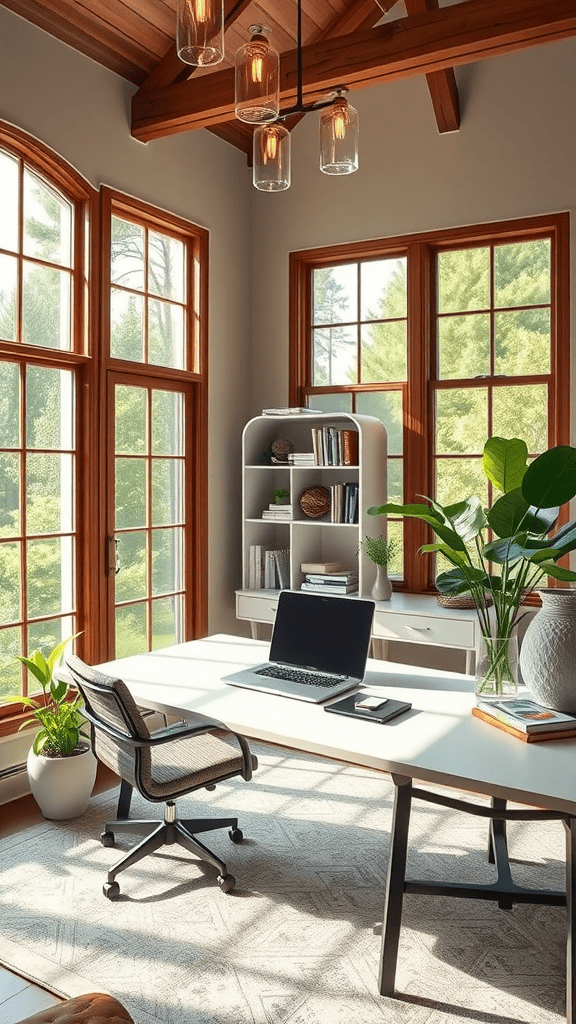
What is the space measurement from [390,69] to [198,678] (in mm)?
2870

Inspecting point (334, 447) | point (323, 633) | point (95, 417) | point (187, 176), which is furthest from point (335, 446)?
point (323, 633)

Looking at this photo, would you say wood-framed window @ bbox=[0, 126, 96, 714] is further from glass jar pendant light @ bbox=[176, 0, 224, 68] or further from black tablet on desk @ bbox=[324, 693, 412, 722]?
black tablet on desk @ bbox=[324, 693, 412, 722]

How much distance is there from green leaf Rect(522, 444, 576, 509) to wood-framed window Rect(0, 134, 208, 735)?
8.15 ft

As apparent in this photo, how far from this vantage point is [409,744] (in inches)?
94.8

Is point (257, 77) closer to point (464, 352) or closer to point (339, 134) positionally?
point (339, 134)

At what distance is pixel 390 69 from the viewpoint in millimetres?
3812

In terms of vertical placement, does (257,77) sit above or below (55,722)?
above

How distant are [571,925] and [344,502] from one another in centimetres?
303

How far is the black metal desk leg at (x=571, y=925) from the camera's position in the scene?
7.18ft

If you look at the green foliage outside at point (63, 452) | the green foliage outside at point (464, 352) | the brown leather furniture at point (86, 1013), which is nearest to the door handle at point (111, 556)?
the green foliage outside at point (63, 452)

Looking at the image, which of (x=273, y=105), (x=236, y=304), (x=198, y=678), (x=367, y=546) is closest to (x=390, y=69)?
(x=273, y=105)

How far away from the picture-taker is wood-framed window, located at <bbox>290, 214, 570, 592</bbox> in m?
4.74

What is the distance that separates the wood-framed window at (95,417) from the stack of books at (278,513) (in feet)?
1.33

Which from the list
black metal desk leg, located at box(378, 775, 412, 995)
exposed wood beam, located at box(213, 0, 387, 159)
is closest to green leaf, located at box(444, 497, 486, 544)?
black metal desk leg, located at box(378, 775, 412, 995)
